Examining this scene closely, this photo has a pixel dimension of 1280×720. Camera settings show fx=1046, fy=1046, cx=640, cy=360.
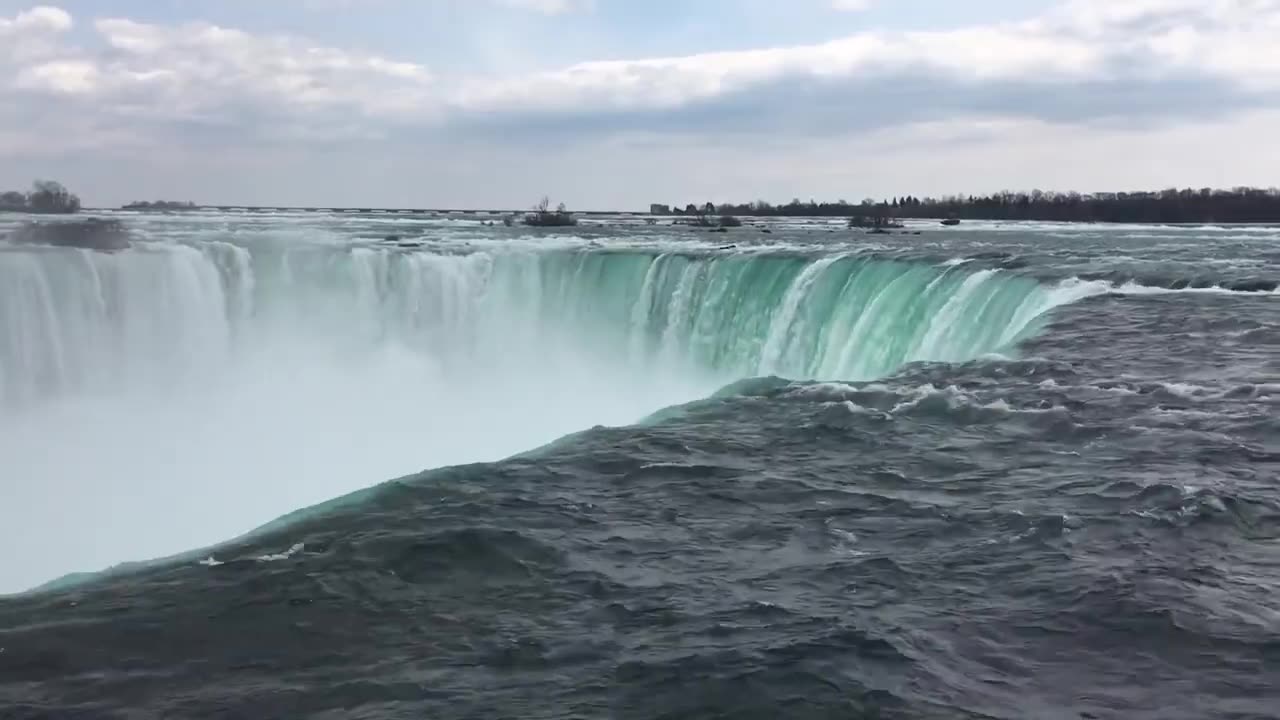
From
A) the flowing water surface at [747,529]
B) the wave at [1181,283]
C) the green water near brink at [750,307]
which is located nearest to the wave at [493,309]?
the green water near brink at [750,307]

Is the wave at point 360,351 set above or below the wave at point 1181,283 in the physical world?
below

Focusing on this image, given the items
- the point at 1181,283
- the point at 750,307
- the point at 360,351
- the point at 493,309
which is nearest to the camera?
the point at 1181,283

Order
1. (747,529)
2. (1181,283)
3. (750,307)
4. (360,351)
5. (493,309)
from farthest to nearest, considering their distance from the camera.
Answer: (493,309) → (360,351) → (750,307) → (1181,283) → (747,529)

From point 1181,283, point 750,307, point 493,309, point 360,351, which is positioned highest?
point 1181,283

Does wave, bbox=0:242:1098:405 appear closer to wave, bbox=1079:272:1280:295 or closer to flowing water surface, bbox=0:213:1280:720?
flowing water surface, bbox=0:213:1280:720

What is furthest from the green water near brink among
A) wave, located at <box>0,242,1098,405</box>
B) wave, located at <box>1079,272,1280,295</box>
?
wave, located at <box>1079,272,1280,295</box>

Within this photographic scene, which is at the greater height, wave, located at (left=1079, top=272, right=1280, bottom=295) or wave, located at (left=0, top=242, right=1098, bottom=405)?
wave, located at (left=1079, top=272, right=1280, bottom=295)

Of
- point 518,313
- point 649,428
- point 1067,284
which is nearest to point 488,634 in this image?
point 649,428

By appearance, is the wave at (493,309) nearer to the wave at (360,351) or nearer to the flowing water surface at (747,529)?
the wave at (360,351)

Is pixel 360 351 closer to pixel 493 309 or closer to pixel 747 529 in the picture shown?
pixel 493 309

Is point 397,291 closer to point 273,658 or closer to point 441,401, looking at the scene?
point 441,401

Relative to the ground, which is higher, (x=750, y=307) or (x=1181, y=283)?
(x=1181, y=283)

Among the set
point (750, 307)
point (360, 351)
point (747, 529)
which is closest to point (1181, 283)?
point (750, 307)
